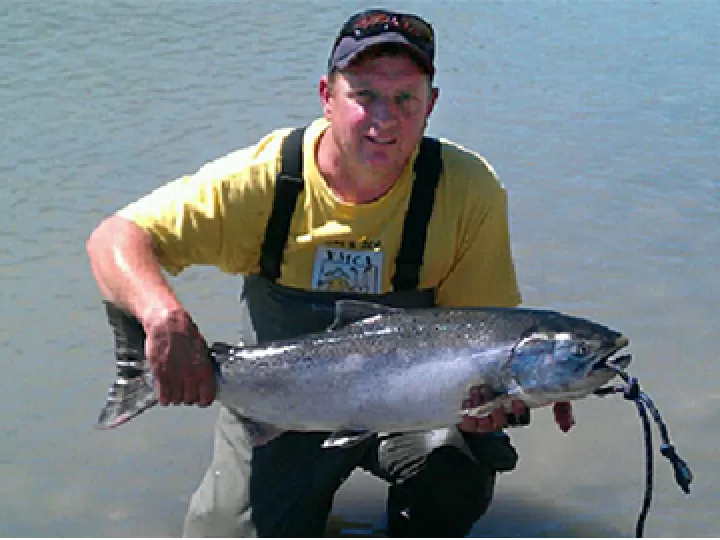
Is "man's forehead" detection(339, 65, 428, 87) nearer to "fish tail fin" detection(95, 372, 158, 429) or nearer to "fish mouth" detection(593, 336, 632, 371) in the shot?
"fish mouth" detection(593, 336, 632, 371)

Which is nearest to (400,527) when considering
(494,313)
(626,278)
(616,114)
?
(494,313)

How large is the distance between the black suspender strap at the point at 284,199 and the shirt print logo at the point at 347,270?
154 mm

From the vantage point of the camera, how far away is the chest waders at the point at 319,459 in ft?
12.1

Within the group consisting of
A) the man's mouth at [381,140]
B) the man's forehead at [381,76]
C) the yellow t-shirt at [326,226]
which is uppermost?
the man's forehead at [381,76]

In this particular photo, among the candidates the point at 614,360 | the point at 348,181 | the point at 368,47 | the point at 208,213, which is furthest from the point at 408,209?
the point at 614,360

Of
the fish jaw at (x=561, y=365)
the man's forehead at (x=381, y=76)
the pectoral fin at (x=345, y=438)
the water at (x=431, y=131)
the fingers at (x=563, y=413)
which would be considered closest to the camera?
Result: the fish jaw at (x=561, y=365)

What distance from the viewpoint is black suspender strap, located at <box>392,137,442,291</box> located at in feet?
12.0

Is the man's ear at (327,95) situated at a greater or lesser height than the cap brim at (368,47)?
lesser

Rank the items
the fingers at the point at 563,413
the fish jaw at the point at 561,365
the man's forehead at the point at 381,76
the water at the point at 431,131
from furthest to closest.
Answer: the water at the point at 431,131, the man's forehead at the point at 381,76, the fingers at the point at 563,413, the fish jaw at the point at 561,365

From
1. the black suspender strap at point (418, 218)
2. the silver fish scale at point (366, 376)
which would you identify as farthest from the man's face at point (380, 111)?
the silver fish scale at point (366, 376)

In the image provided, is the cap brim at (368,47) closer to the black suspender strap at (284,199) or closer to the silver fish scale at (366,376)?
the black suspender strap at (284,199)

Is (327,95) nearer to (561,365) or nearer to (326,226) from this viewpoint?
(326,226)

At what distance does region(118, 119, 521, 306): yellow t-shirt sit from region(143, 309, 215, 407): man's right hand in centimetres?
45

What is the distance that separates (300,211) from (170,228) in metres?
0.49
